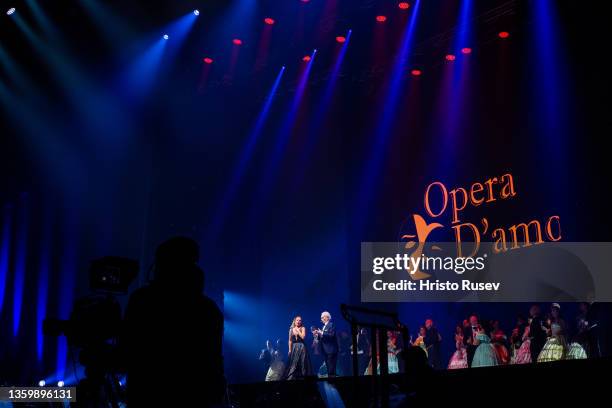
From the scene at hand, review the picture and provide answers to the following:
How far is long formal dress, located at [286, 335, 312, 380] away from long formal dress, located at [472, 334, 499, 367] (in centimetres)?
304

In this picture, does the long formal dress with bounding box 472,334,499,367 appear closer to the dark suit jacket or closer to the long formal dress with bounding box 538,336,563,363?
the long formal dress with bounding box 538,336,563,363

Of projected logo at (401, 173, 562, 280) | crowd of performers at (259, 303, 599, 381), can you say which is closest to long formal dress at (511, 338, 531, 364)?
crowd of performers at (259, 303, 599, 381)

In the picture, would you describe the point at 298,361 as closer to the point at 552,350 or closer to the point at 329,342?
the point at 329,342

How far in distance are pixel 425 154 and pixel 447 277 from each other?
9.36 ft

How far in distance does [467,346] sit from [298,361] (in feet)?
10.3

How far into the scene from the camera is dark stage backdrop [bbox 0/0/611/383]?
34.1ft

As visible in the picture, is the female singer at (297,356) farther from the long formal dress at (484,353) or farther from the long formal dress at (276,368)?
the long formal dress at (484,353)

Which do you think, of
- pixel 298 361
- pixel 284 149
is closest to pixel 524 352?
pixel 298 361

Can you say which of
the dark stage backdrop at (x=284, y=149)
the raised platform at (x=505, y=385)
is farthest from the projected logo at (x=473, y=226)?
the raised platform at (x=505, y=385)

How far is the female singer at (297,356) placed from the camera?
1105 cm

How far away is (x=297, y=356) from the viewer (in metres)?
11.2

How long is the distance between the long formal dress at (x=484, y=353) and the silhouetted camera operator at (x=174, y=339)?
895 cm

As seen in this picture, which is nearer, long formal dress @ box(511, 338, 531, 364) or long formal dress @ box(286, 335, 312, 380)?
long formal dress @ box(511, 338, 531, 364)

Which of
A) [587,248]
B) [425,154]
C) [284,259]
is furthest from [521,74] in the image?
[284,259]
